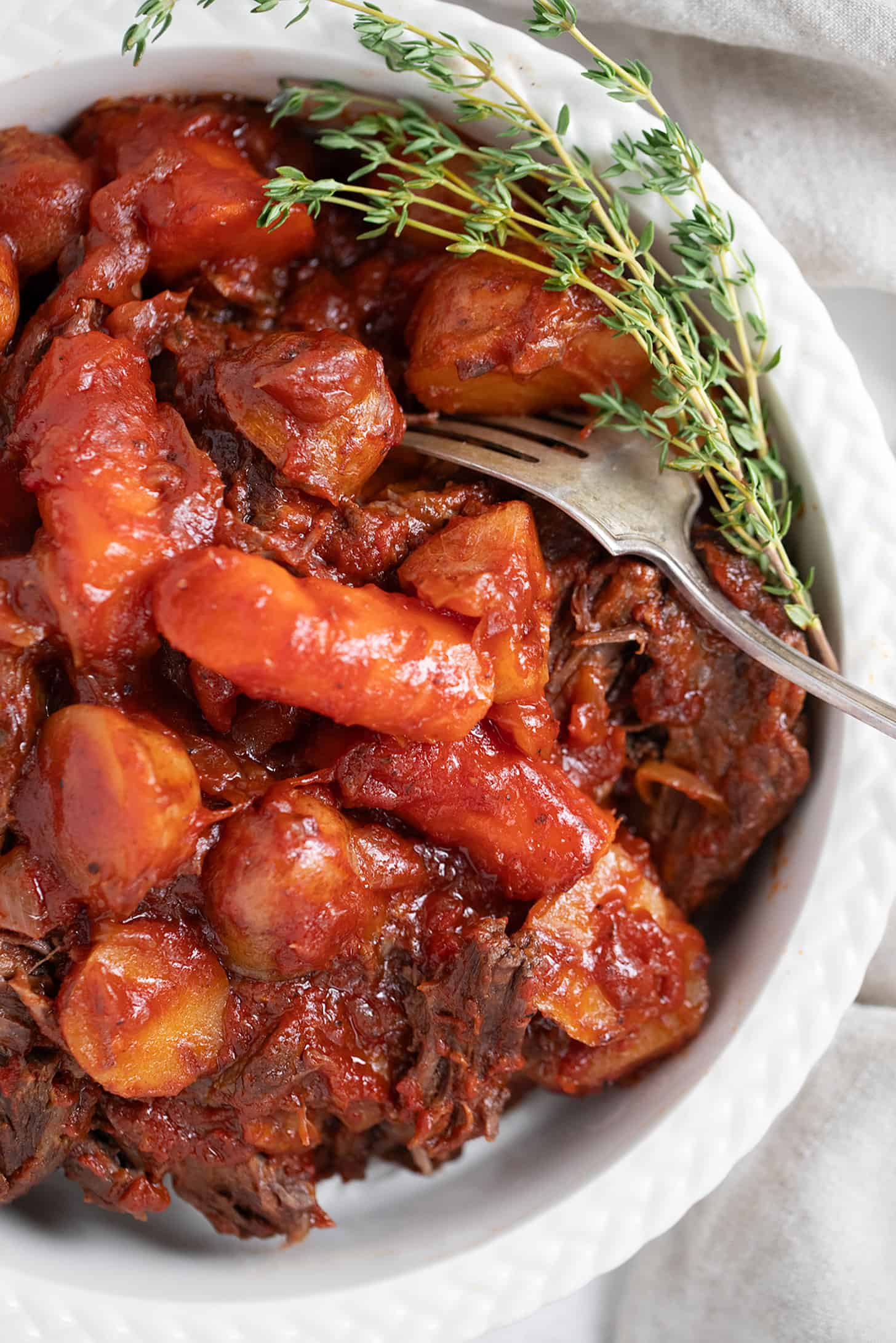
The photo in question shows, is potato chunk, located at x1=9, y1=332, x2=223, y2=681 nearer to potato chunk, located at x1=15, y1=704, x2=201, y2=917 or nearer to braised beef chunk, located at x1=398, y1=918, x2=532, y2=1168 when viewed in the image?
potato chunk, located at x1=15, y1=704, x2=201, y2=917

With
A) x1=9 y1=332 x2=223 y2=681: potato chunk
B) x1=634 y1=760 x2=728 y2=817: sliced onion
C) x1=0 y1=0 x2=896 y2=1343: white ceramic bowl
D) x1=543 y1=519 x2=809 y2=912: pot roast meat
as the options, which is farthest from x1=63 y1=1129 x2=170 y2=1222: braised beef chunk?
x1=634 y1=760 x2=728 y2=817: sliced onion

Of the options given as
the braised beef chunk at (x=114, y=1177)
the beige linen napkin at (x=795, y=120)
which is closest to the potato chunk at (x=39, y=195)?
the beige linen napkin at (x=795, y=120)

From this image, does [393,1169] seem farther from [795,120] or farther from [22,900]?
[795,120]

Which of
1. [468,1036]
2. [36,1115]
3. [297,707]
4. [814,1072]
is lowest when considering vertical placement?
[814,1072]

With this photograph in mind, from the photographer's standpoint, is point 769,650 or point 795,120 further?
point 795,120

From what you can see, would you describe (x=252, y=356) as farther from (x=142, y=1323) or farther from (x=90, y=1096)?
(x=142, y=1323)

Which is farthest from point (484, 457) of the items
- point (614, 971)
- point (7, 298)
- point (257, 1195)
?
point (257, 1195)

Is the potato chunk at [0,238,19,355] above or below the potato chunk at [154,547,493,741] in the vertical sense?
above
